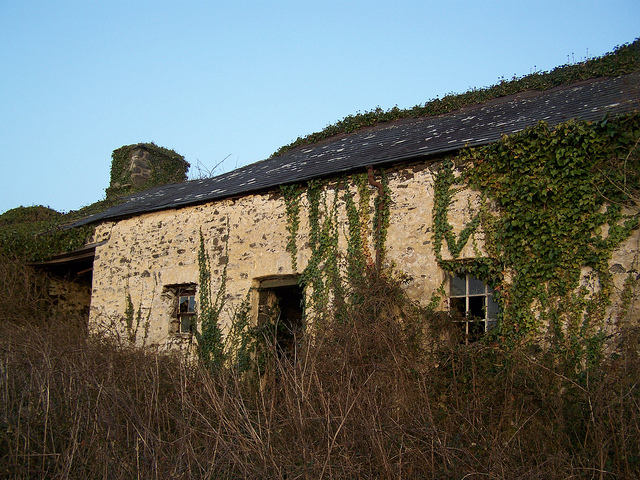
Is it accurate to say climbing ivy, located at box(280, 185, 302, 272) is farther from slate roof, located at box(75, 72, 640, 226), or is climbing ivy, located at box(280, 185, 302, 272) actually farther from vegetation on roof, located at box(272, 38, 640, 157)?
vegetation on roof, located at box(272, 38, 640, 157)

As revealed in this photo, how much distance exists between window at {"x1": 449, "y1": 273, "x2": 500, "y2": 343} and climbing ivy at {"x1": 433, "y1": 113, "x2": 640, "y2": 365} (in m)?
0.21

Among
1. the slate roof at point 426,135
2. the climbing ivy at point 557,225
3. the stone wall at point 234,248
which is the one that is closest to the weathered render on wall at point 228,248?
Result: the stone wall at point 234,248

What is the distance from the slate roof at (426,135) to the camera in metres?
7.51

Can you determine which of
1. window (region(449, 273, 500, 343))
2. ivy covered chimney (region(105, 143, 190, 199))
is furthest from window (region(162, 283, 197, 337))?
ivy covered chimney (region(105, 143, 190, 199))

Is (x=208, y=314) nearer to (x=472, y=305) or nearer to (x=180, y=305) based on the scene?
(x=180, y=305)

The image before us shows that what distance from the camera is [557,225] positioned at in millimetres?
6328

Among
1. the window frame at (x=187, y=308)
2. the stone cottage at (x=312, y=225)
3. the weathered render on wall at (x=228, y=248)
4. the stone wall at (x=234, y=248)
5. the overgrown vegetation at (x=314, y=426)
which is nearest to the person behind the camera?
the overgrown vegetation at (x=314, y=426)

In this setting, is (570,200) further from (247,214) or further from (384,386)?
(247,214)

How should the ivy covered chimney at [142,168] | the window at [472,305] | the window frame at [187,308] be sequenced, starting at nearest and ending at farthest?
1. the window at [472,305]
2. the window frame at [187,308]
3. the ivy covered chimney at [142,168]

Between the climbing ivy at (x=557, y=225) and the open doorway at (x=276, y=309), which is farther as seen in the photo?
the open doorway at (x=276, y=309)

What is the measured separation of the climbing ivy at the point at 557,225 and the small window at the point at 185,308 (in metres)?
5.30

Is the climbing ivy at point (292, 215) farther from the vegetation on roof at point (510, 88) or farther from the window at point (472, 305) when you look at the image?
the vegetation on roof at point (510, 88)

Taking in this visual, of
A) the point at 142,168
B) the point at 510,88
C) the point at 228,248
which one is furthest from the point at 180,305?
the point at 142,168

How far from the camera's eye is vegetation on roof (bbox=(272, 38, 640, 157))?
31.8 ft
